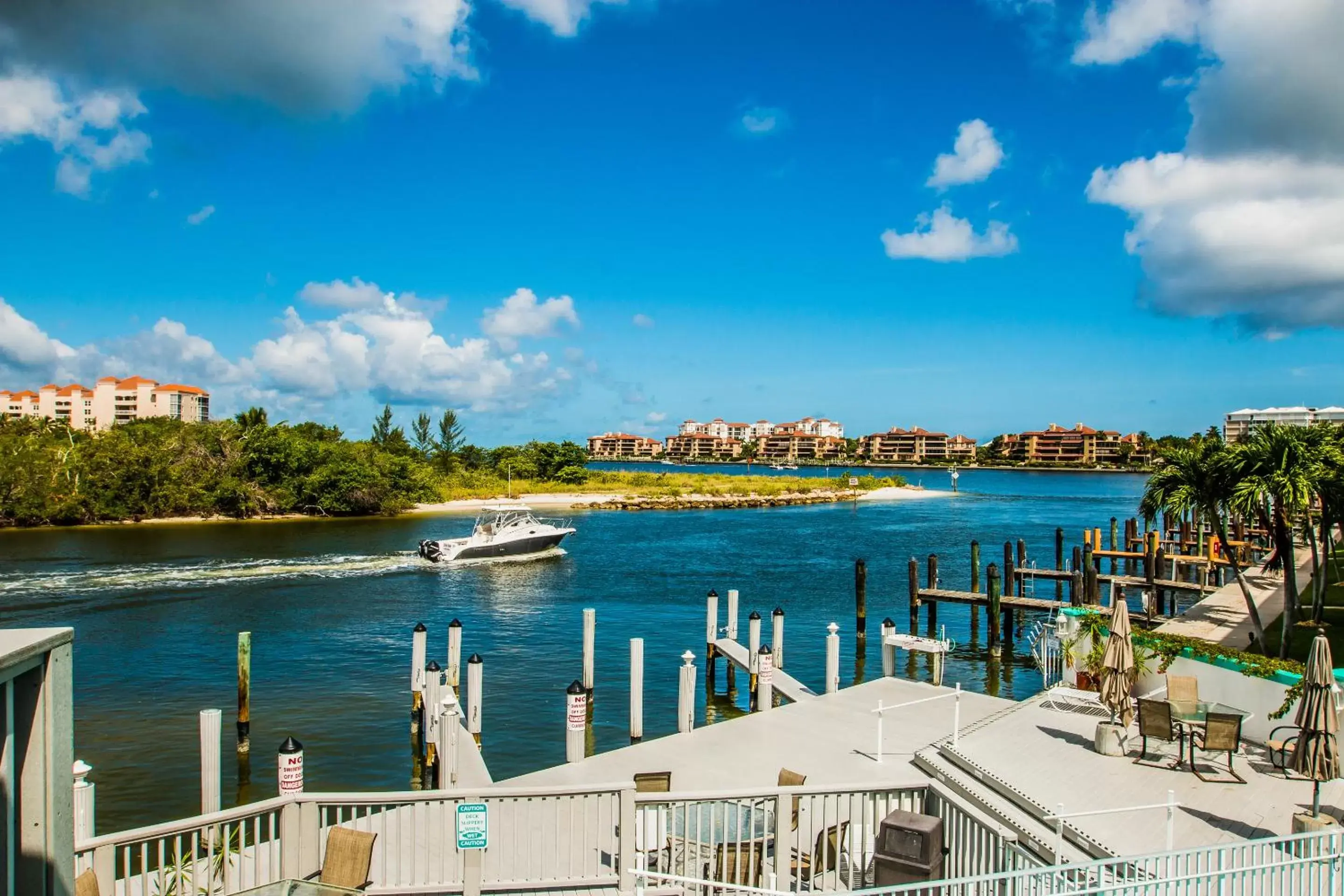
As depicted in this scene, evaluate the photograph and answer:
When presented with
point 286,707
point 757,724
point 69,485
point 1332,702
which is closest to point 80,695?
point 286,707

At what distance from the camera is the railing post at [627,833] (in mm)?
7758

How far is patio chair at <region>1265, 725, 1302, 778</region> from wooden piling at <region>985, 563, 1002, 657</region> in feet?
56.7

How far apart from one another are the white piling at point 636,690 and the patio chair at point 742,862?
9.06 meters

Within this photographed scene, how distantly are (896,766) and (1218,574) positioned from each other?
33883mm

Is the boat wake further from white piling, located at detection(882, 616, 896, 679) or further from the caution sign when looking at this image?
the caution sign

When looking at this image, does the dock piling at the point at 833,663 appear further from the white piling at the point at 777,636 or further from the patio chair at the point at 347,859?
the patio chair at the point at 347,859

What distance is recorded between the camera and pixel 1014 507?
100 metres

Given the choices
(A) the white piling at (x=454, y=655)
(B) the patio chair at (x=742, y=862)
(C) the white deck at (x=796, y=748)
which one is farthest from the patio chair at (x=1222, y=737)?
(A) the white piling at (x=454, y=655)

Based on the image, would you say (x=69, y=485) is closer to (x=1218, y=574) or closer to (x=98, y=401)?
(x=1218, y=574)

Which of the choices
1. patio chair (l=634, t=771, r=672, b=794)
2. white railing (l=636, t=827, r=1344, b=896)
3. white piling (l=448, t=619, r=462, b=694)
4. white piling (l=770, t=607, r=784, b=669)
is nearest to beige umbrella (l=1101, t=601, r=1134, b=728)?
white railing (l=636, t=827, r=1344, b=896)

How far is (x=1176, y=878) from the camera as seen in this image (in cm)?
654

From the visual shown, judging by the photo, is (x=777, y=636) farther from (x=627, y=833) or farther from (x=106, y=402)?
(x=106, y=402)

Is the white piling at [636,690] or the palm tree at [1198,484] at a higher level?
the palm tree at [1198,484]

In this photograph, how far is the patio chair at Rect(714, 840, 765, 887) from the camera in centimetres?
870
